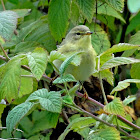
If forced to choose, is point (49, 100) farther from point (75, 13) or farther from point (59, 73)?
point (75, 13)

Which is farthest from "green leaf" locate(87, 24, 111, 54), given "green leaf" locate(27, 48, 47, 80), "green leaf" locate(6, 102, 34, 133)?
"green leaf" locate(6, 102, 34, 133)

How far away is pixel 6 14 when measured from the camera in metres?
1.48

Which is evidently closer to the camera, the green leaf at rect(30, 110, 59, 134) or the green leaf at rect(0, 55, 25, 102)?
the green leaf at rect(0, 55, 25, 102)

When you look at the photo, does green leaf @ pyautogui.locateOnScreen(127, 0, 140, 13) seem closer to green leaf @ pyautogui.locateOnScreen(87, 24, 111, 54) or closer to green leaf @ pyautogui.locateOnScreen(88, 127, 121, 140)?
green leaf @ pyautogui.locateOnScreen(88, 127, 121, 140)

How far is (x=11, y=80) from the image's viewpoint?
1.25 metres

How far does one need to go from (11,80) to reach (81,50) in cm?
82

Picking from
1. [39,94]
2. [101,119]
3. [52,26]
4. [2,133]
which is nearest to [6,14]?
[52,26]

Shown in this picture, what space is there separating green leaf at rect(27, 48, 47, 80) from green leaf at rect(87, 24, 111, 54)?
0.90 meters

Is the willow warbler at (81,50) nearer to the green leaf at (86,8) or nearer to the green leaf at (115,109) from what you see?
the green leaf at (86,8)

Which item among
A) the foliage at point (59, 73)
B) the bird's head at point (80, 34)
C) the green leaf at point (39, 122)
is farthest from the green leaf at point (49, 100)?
the green leaf at point (39, 122)

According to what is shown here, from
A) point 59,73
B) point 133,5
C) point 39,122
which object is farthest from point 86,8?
point 39,122

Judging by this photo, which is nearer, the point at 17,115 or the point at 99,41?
the point at 17,115

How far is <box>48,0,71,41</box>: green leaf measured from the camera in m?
1.64

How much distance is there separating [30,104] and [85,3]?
2.12ft
